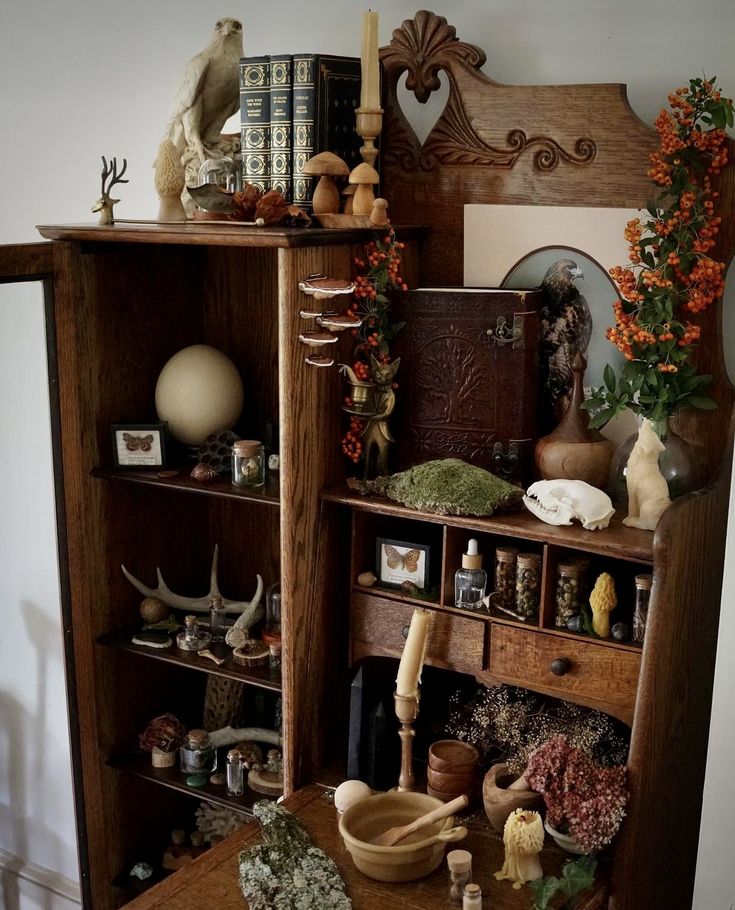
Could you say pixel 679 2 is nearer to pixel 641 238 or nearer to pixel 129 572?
pixel 641 238

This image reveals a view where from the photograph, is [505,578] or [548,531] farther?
[505,578]

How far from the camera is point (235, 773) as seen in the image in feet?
7.64

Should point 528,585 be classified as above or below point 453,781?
above

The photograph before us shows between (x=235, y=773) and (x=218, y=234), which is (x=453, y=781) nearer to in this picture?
(x=235, y=773)

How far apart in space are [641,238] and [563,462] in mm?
427

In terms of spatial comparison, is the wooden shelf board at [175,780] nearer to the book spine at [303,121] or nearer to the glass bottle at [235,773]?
the glass bottle at [235,773]

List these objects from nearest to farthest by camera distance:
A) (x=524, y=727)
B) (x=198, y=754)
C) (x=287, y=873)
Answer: (x=287, y=873) → (x=524, y=727) → (x=198, y=754)

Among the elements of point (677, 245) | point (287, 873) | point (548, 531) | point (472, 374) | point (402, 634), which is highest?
point (677, 245)

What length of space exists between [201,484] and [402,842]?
80 cm

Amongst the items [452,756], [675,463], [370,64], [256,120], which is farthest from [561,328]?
[452,756]

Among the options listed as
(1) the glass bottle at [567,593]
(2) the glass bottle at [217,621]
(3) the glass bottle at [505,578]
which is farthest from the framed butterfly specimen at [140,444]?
(1) the glass bottle at [567,593]

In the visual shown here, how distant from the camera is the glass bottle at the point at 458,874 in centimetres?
170

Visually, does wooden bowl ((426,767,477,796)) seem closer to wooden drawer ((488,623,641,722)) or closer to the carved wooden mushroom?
wooden drawer ((488,623,641,722))

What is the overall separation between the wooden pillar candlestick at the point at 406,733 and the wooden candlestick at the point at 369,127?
0.99 metres
